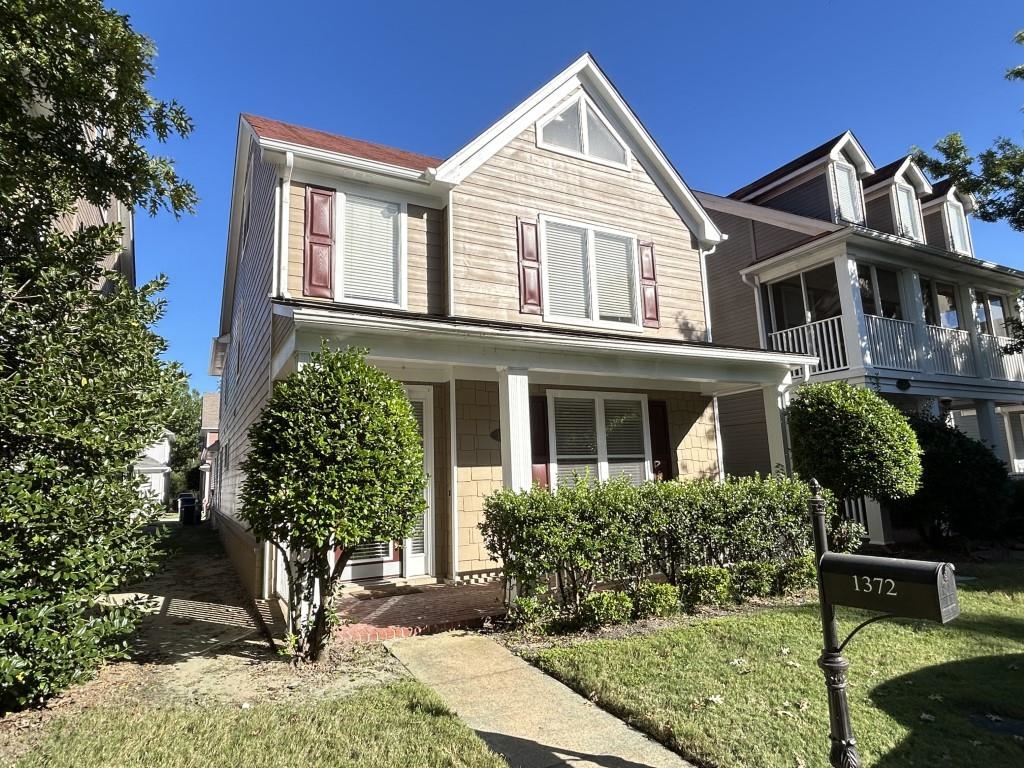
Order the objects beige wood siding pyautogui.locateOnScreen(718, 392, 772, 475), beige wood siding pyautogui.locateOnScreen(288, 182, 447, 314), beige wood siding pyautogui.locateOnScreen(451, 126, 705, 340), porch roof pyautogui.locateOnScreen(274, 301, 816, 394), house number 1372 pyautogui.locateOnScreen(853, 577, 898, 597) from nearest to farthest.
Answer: house number 1372 pyautogui.locateOnScreen(853, 577, 898, 597) → porch roof pyautogui.locateOnScreen(274, 301, 816, 394) → beige wood siding pyautogui.locateOnScreen(288, 182, 447, 314) → beige wood siding pyautogui.locateOnScreen(451, 126, 705, 340) → beige wood siding pyautogui.locateOnScreen(718, 392, 772, 475)

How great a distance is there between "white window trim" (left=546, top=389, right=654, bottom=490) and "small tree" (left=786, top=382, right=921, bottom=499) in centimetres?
249

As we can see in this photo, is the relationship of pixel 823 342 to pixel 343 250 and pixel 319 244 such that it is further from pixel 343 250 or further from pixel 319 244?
pixel 319 244

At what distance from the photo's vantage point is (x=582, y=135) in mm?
10539

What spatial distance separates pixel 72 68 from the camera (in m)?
4.81

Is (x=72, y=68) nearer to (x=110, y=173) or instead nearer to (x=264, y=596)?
(x=110, y=173)

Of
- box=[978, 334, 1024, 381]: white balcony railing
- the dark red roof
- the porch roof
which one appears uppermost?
the dark red roof

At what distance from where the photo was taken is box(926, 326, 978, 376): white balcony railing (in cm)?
1338

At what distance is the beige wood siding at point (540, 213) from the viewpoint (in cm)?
897

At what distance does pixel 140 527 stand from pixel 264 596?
319 cm

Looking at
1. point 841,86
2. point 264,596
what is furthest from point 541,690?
point 841,86

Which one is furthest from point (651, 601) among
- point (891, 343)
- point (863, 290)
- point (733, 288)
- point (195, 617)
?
point (863, 290)

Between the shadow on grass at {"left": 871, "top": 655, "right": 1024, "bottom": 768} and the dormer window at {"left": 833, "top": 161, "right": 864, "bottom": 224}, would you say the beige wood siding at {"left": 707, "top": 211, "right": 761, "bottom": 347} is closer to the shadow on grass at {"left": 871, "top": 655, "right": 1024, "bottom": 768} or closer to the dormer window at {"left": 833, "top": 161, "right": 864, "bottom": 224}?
the dormer window at {"left": 833, "top": 161, "right": 864, "bottom": 224}

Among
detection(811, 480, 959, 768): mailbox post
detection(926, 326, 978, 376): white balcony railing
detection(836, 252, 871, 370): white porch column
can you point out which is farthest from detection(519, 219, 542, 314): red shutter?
detection(926, 326, 978, 376): white balcony railing

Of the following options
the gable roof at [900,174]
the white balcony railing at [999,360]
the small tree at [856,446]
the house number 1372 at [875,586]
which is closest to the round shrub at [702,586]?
the small tree at [856,446]
